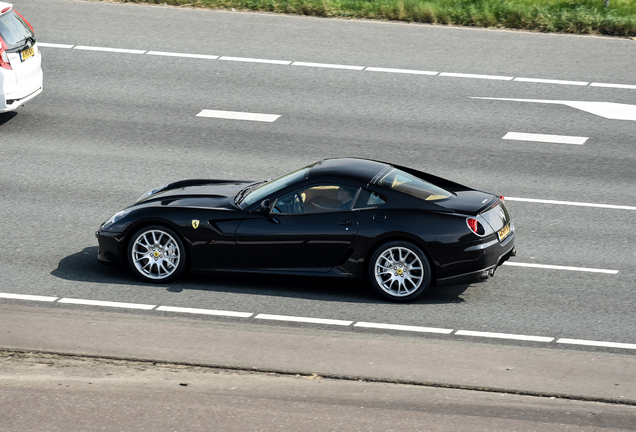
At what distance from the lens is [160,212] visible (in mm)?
10109

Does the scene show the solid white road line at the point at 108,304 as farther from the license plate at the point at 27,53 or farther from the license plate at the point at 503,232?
the license plate at the point at 27,53

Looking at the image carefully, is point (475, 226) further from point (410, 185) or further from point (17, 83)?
point (17, 83)

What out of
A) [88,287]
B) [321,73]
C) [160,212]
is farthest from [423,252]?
[321,73]

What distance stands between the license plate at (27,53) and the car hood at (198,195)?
5.04 m

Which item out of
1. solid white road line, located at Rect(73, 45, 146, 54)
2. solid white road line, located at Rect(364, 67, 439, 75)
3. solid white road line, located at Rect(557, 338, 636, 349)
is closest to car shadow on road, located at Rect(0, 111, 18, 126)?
solid white road line, located at Rect(73, 45, 146, 54)

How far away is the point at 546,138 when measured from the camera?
1471 cm

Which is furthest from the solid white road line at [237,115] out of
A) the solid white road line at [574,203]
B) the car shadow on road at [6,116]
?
the solid white road line at [574,203]

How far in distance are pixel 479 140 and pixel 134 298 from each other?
265 inches

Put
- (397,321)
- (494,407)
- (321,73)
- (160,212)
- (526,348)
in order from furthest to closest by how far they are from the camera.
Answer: (321,73) → (160,212) → (397,321) → (526,348) → (494,407)

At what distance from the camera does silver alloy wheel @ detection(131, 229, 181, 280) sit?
1013 centimetres

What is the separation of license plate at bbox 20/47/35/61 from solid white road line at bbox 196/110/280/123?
2744 millimetres

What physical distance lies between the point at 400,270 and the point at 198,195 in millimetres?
2420

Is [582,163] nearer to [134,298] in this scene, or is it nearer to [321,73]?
[321,73]

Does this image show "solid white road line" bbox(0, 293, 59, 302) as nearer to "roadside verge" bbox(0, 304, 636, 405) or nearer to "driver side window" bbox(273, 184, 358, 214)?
"roadside verge" bbox(0, 304, 636, 405)
